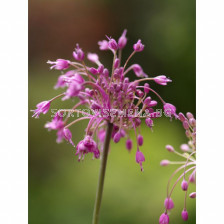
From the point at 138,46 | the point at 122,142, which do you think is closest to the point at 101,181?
the point at 138,46

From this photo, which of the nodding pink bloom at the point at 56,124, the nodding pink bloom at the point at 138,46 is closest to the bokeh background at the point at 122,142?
the nodding pink bloom at the point at 138,46

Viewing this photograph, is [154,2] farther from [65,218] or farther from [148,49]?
[65,218]

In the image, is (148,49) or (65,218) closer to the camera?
(65,218)

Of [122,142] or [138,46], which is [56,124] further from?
[122,142]

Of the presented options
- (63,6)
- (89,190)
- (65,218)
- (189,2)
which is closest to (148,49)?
(189,2)

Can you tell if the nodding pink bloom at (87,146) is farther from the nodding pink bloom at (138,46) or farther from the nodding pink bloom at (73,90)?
the nodding pink bloom at (138,46)

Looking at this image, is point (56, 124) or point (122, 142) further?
point (122, 142)

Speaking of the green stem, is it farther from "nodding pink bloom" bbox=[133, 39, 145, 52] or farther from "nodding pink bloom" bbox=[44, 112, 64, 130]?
"nodding pink bloom" bbox=[133, 39, 145, 52]

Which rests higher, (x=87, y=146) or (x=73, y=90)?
(x=73, y=90)
